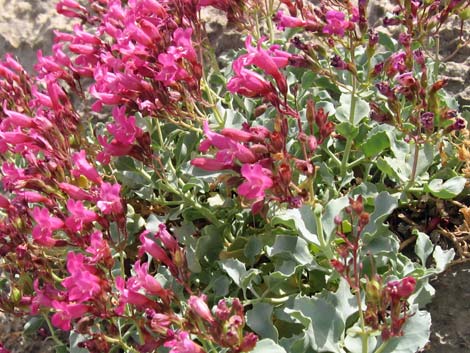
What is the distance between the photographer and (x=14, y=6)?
5652mm

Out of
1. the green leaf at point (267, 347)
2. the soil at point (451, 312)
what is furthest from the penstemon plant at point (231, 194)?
the soil at point (451, 312)

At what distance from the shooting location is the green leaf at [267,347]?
2459 millimetres

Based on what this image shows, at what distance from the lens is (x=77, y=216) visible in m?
2.89

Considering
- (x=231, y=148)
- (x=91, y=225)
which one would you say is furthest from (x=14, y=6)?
(x=231, y=148)

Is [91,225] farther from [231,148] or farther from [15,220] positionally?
[231,148]

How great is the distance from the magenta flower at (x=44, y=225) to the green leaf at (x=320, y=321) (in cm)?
110

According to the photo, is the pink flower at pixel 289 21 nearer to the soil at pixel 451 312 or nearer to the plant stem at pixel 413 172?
the plant stem at pixel 413 172

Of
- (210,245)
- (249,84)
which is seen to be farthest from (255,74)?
(210,245)

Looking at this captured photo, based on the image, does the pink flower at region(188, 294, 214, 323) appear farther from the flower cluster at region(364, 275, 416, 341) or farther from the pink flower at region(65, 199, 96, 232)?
the pink flower at region(65, 199, 96, 232)

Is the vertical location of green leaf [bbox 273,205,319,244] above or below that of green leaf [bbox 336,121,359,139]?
below

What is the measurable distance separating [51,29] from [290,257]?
3.30 m

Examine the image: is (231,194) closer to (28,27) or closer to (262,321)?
(262,321)

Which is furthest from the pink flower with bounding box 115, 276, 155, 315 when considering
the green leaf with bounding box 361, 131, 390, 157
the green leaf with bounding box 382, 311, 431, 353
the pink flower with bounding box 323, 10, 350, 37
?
the pink flower with bounding box 323, 10, 350, 37

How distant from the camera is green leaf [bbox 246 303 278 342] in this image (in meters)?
2.76
